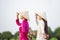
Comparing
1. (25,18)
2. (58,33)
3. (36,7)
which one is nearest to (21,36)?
(25,18)

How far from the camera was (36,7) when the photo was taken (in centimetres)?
242

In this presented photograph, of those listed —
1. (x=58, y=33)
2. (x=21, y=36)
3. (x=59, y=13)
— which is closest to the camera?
(x=21, y=36)

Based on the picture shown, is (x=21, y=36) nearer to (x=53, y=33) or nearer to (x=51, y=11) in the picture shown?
(x=53, y=33)

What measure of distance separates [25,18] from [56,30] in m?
0.91

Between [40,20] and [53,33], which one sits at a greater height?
[40,20]

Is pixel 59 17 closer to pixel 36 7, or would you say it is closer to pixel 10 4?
pixel 36 7

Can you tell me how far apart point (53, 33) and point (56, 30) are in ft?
0.20

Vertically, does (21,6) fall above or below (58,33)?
above

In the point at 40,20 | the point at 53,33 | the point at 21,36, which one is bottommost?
the point at 53,33

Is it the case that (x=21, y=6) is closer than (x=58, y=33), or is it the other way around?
(x=58, y=33)

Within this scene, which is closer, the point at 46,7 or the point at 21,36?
the point at 21,36

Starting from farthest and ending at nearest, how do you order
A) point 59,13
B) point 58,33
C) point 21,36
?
1. point 59,13
2. point 58,33
3. point 21,36

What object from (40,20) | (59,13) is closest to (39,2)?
(59,13)

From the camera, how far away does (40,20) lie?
1439 millimetres
